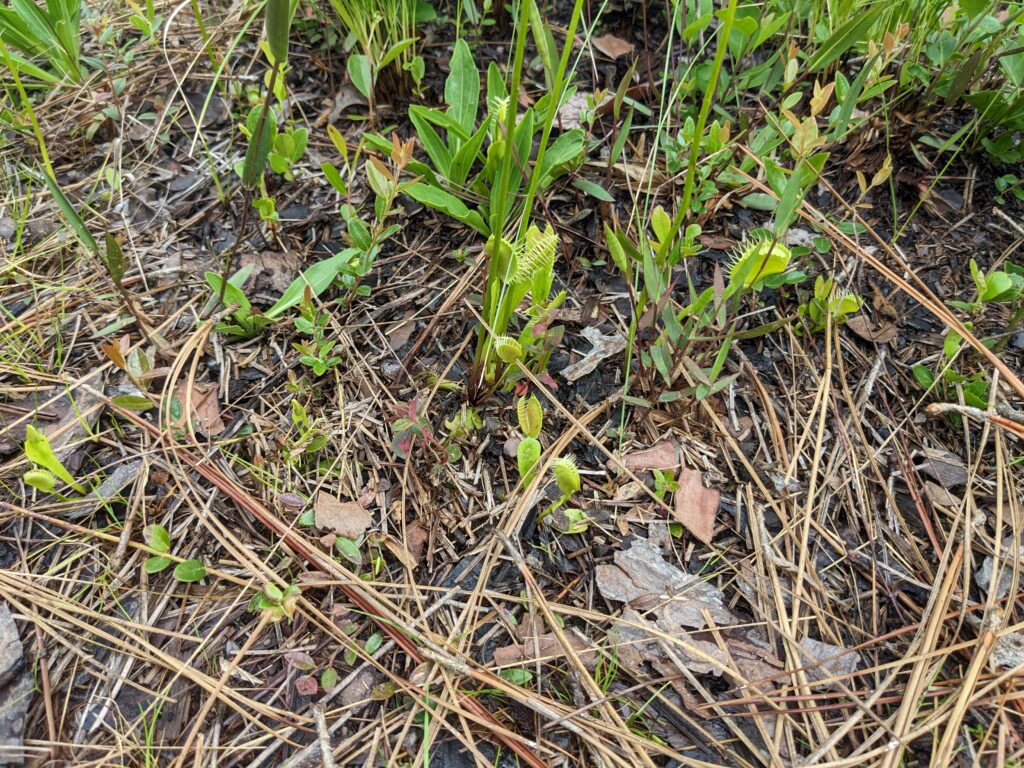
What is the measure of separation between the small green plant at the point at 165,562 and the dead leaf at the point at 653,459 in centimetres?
78

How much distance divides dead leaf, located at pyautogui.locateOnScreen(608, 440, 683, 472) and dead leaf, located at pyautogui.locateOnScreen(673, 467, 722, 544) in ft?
0.10

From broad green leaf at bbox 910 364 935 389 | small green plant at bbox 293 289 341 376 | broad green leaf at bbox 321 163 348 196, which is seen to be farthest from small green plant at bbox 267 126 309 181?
broad green leaf at bbox 910 364 935 389

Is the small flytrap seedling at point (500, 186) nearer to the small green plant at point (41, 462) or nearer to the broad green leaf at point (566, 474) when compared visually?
the broad green leaf at point (566, 474)

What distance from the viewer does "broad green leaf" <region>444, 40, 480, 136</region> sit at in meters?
1.59

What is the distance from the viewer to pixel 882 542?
1.24 m

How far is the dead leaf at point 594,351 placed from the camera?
54.8 inches

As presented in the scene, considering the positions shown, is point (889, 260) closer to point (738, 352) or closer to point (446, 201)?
point (738, 352)

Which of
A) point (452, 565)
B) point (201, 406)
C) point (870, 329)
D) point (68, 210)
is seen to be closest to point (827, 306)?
point (870, 329)

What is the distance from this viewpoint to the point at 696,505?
4.14 ft

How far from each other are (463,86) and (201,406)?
0.97 metres

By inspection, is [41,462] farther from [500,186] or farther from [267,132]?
[500,186]

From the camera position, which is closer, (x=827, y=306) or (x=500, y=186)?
(x=500, y=186)

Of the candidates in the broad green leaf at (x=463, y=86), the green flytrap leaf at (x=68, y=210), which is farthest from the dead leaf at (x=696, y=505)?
the green flytrap leaf at (x=68, y=210)

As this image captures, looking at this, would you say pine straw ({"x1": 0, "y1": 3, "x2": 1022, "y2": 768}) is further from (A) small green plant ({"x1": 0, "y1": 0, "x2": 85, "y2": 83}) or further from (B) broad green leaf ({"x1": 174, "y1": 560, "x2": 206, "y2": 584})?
(A) small green plant ({"x1": 0, "y1": 0, "x2": 85, "y2": 83})
